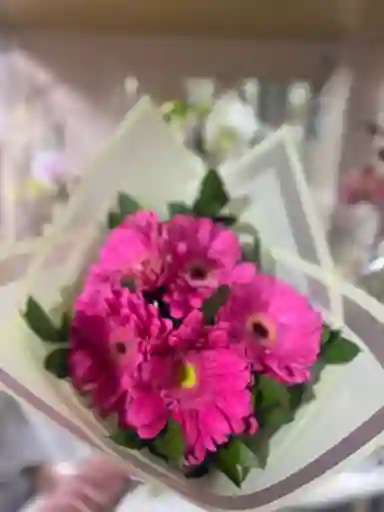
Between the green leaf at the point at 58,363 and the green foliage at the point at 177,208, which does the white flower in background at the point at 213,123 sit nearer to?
the green foliage at the point at 177,208

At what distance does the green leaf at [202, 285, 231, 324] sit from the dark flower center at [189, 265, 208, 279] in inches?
0.6

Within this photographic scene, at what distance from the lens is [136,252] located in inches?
22.8

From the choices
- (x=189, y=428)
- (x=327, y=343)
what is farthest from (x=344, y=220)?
(x=189, y=428)

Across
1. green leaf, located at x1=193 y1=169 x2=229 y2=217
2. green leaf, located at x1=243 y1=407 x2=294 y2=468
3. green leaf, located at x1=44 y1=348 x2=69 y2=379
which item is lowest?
green leaf, located at x1=243 y1=407 x2=294 y2=468

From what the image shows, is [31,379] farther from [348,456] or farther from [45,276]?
[348,456]

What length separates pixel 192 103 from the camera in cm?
60

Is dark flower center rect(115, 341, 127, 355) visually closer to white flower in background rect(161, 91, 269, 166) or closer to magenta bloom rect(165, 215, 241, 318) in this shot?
magenta bloom rect(165, 215, 241, 318)

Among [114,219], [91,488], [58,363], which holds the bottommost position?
[91,488]

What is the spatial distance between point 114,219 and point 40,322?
0.10m

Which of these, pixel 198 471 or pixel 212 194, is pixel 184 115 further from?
pixel 198 471

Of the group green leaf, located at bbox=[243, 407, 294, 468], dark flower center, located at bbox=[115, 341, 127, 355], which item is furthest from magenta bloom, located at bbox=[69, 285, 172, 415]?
green leaf, located at bbox=[243, 407, 294, 468]

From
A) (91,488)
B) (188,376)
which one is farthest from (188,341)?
(91,488)

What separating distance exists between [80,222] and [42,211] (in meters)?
0.03

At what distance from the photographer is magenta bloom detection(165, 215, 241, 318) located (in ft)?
1.89
